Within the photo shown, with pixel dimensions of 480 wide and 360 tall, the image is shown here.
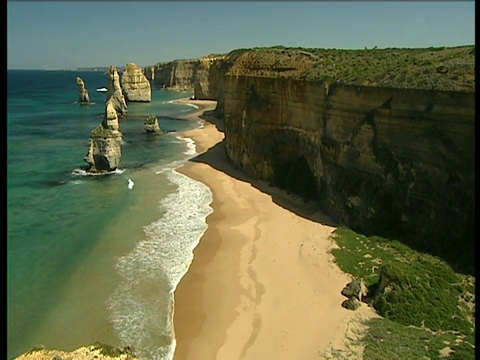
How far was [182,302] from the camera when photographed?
1590 centimetres

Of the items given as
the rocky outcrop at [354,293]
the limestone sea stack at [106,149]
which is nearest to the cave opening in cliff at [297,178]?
the rocky outcrop at [354,293]

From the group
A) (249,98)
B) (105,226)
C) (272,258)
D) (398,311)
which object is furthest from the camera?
(249,98)

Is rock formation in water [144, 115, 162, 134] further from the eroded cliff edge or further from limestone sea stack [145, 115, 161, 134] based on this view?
the eroded cliff edge

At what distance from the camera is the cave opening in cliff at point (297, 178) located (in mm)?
25578

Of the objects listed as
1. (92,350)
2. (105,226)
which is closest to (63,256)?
(105,226)

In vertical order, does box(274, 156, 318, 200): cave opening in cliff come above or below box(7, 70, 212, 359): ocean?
above

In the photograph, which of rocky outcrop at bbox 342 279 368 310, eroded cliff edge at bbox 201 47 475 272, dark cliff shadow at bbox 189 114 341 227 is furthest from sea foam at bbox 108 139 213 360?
eroded cliff edge at bbox 201 47 475 272

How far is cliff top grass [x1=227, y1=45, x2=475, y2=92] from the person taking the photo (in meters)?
17.2

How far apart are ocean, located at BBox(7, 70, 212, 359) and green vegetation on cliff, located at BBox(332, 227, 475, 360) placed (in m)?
6.90

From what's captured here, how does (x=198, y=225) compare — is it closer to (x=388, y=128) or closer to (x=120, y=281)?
(x=120, y=281)

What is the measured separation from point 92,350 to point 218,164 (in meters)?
24.8

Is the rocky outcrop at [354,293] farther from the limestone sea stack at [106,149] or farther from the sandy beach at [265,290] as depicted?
the limestone sea stack at [106,149]

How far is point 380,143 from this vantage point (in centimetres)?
1964

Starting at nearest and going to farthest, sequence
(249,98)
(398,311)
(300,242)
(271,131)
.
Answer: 1. (398,311)
2. (300,242)
3. (271,131)
4. (249,98)
